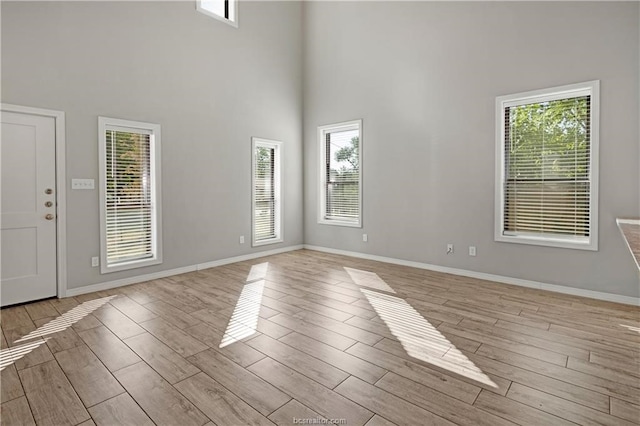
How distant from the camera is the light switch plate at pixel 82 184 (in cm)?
394

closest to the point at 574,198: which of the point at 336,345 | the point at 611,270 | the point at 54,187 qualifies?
the point at 611,270

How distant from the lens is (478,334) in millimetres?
2895

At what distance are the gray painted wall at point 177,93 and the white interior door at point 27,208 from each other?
18 cm

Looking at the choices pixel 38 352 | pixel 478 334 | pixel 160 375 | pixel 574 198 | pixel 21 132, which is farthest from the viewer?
pixel 574 198

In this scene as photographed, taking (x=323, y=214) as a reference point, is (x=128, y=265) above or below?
below

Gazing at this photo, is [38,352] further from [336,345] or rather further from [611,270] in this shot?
[611,270]

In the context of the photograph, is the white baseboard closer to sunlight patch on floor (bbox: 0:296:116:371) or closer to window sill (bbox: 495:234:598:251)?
window sill (bbox: 495:234:598:251)

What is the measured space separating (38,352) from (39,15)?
136 inches

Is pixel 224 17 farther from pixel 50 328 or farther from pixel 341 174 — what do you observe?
pixel 50 328

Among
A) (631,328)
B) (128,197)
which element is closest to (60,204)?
(128,197)

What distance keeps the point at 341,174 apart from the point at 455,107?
89.6 inches

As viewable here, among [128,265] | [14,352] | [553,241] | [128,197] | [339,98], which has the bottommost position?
[14,352]

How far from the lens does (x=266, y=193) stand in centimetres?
628

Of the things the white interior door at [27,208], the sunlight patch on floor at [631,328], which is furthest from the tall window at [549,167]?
the white interior door at [27,208]
